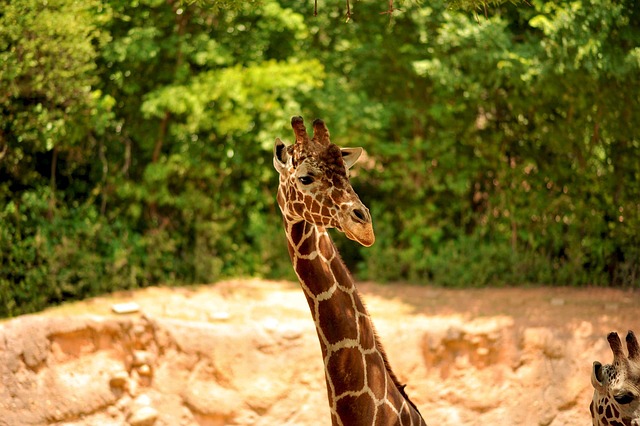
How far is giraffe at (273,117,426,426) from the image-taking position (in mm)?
5039

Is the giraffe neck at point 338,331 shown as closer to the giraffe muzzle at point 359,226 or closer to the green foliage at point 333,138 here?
the giraffe muzzle at point 359,226

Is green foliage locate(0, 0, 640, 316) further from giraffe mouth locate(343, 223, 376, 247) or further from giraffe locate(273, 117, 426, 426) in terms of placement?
giraffe mouth locate(343, 223, 376, 247)

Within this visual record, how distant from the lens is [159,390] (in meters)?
8.96

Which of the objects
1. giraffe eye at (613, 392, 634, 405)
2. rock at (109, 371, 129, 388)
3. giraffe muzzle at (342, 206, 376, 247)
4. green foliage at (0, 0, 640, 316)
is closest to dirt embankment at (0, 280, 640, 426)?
rock at (109, 371, 129, 388)

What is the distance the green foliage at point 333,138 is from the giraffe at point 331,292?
5356 millimetres

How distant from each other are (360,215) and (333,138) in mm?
7125

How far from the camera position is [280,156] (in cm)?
546

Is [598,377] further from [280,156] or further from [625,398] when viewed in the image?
[280,156]

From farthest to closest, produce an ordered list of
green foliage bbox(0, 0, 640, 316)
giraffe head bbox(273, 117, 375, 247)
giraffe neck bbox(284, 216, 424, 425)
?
green foliage bbox(0, 0, 640, 316) → giraffe neck bbox(284, 216, 424, 425) → giraffe head bbox(273, 117, 375, 247)

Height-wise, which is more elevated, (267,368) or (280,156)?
(280,156)

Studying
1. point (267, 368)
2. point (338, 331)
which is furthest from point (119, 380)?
point (338, 331)

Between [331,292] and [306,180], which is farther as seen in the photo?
[331,292]

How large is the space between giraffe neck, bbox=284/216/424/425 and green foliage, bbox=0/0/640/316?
545 cm

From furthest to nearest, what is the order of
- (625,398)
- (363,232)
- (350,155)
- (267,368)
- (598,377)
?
1. (267,368)
2. (350,155)
3. (598,377)
4. (625,398)
5. (363,232)
